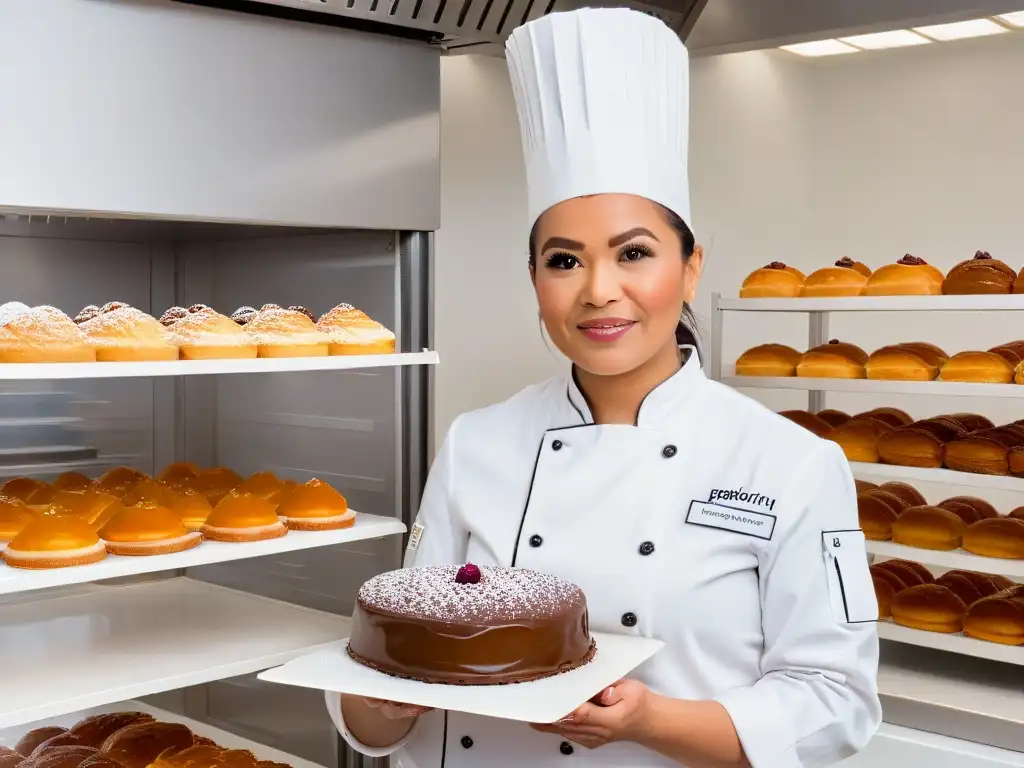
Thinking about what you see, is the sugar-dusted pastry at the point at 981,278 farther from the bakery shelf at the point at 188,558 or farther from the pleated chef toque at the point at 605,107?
the bakery shelf at the point at 188,558

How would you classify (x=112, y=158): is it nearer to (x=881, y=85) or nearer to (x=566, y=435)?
(x=566, y=435)

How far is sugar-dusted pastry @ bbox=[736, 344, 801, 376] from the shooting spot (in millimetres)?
2545

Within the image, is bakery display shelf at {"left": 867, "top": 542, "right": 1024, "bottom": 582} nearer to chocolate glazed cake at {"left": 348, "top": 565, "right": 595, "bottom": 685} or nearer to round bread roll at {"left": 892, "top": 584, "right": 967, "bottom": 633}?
round bread roll at {"left": 892, "top": 584, "right": 967, "bottom": 633}

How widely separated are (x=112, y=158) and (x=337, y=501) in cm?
68

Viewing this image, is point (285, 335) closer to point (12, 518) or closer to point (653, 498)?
point (12, 518)

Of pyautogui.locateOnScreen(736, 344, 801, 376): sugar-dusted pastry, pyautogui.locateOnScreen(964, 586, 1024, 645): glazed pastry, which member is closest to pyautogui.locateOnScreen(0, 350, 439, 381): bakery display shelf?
pyautogui.locateOnScreen(736, 344, 801, 376): sugar-dusted pastry

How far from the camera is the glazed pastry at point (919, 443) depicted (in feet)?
7.73

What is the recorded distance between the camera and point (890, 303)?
2.29 metres

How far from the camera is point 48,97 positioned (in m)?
1.58

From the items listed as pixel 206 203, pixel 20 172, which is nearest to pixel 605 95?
pixel 206 203

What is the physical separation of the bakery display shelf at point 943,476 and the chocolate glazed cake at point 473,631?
127cm

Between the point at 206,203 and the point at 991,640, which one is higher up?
the point at 206,203

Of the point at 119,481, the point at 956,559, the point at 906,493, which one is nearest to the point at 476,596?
the point at 119,481

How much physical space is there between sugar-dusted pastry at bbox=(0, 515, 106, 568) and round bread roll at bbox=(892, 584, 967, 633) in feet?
5.41
